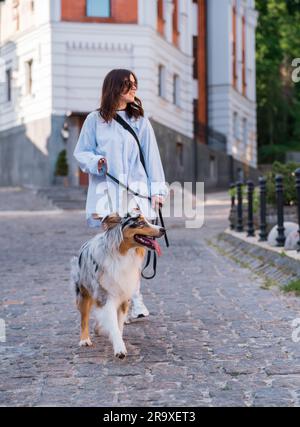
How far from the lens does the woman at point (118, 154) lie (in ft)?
21.6

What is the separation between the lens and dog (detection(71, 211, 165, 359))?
18.5 feet

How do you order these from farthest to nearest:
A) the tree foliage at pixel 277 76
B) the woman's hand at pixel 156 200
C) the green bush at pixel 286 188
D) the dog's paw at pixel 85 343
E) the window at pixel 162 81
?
the tree foliage at pixel 277 76, the window at pixel 162 81, the green bush at pixel 286 188, the woman's hand at pixel 156 200, the dog's paw at pixel 85 343

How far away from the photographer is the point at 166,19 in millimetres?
35812

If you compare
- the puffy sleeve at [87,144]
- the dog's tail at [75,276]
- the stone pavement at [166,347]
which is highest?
the puffy sleeve at [87,144]

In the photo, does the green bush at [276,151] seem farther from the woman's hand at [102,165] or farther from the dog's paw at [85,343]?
the dog's paw at [85,343]

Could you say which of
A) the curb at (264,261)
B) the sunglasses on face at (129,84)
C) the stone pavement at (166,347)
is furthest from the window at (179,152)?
the sunglasses on face at (129,84)

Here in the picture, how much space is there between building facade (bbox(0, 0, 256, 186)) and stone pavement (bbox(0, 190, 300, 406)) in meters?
20.9

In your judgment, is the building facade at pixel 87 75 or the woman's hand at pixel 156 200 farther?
the building facade at pixel 87 75

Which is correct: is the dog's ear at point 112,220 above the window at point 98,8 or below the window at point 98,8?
below

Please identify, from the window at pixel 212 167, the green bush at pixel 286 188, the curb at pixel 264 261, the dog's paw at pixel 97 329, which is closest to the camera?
the dog's paw at pixel 97 329

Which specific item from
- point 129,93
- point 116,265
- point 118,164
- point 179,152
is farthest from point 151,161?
point 179,152

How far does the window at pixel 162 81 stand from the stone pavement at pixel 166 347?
80.2 ft

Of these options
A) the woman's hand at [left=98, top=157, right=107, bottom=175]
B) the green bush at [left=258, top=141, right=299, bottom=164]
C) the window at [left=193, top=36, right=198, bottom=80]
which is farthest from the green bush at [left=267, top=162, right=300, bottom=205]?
the green bush at [left=258, top=141, right=299, bottom=164]
